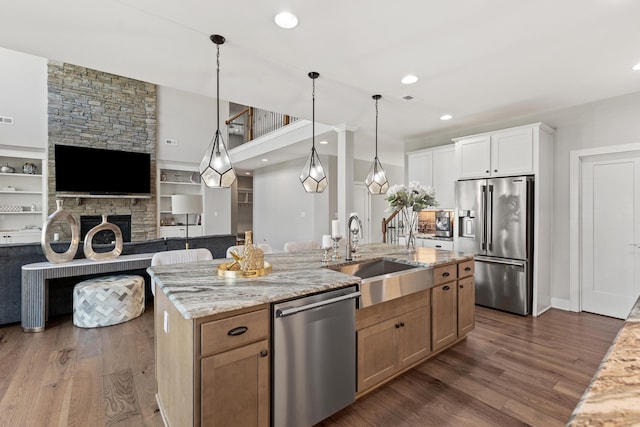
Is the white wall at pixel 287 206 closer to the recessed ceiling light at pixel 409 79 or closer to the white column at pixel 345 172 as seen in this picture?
the white column at pixel 345 172

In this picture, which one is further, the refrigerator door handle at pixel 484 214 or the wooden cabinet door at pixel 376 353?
the refrigerator door handle at pixel 484 214

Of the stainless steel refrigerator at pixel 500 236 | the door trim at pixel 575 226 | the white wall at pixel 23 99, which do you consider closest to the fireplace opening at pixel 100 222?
the white wall at pixel 23 99

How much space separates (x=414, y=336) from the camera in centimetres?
254

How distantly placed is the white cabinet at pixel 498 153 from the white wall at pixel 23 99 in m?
8.30

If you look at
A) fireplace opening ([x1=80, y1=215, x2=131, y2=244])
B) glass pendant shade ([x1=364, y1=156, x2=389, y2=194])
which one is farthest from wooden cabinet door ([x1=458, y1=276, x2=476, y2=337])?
fireplace opening ([x1=80, y1=215, x2=131, y2=244])

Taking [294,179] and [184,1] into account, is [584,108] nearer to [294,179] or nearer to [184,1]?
[184,1]

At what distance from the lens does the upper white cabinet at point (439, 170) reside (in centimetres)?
513

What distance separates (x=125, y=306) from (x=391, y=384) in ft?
10.2

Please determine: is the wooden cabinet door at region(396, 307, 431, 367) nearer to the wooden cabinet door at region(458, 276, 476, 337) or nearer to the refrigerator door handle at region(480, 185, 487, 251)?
the wooden cabinet door at region(458, 276, 476, 337)

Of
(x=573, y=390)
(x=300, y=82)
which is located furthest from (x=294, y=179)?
(x=573, y=390)

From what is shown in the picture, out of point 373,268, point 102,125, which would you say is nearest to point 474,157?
point 373,268

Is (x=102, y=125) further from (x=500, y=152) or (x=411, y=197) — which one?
(x=500, y=152)

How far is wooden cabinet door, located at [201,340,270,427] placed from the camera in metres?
1.43

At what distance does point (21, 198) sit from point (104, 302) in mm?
5103
